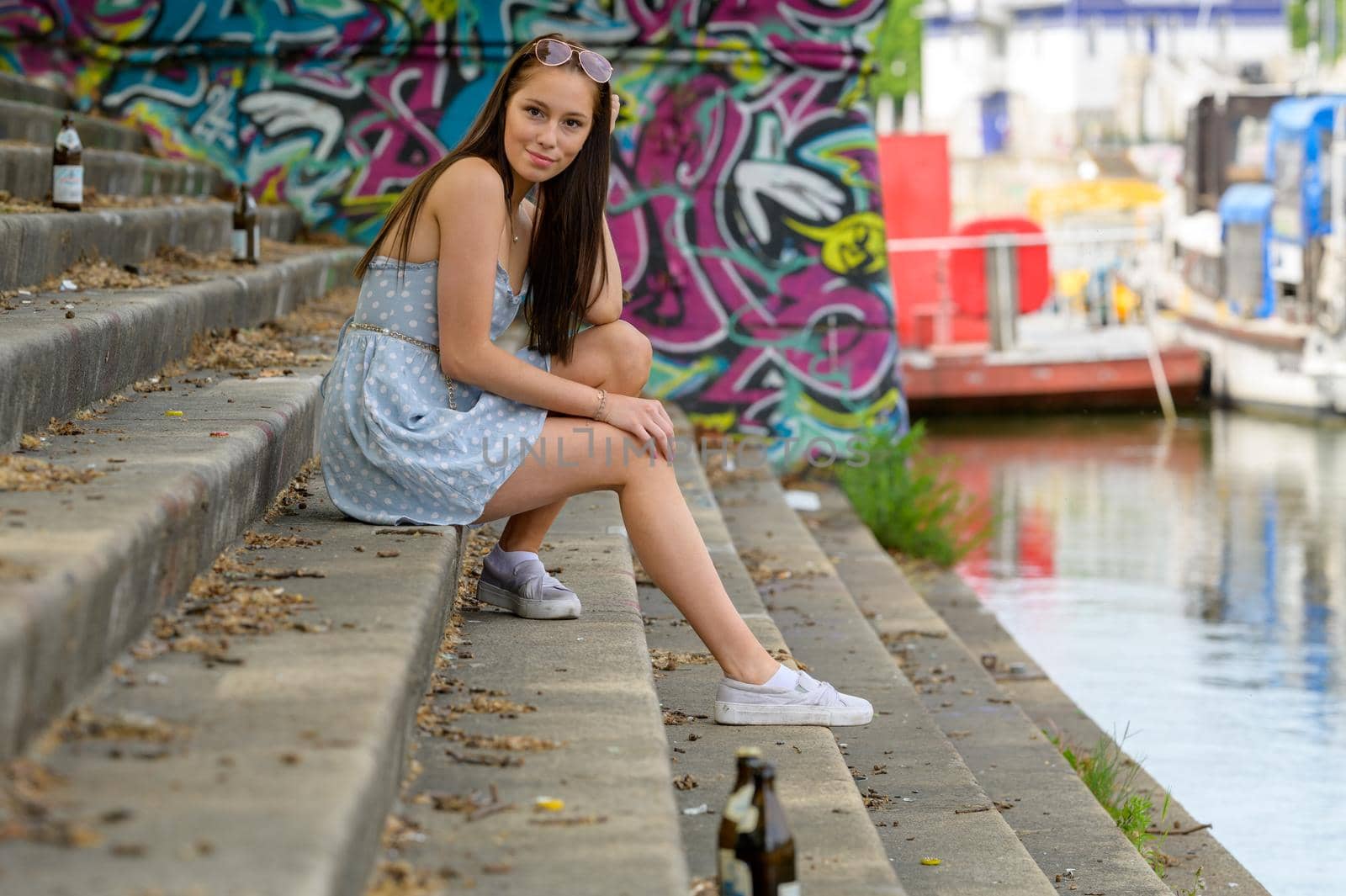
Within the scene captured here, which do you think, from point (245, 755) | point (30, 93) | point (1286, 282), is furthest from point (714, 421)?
point (1286, 282)

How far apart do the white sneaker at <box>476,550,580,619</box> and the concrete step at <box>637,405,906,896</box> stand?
0.34 meters

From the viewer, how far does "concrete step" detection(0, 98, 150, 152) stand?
21.3ft

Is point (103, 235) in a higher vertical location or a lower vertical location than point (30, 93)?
lower

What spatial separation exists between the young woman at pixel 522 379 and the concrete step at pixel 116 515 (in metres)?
0.32

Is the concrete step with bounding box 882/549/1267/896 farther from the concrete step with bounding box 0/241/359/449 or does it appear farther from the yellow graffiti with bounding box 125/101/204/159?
the yellow graffiti with bounding box 125/101/204/159

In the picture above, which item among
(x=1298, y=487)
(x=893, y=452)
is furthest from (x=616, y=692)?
(x=1298, y=487)

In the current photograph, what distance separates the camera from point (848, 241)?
9.63 m

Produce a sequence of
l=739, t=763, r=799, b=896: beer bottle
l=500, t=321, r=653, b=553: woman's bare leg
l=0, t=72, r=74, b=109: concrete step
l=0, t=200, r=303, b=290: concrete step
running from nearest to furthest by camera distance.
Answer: l=739, t=763, r=799, b=896: beer bottle
l=500, t=321, r=653, b=553: woman's bare leg
l=0, t=200, r=303, b=290: concrete step
l=0, t=72, r=74, b=109: concrete step

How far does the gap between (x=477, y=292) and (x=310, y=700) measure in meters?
1.33

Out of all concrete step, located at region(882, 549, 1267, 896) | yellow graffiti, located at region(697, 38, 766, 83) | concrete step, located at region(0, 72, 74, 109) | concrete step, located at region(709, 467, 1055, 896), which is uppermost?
yellow graffiti, located at region(697, 38, 766, 83)

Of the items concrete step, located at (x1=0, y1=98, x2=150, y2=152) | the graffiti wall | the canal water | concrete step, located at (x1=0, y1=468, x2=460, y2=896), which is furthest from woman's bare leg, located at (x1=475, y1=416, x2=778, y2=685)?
the graffiti wall

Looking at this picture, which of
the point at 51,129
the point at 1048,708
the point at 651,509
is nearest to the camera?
the point at 651,509

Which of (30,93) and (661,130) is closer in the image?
(30,93)

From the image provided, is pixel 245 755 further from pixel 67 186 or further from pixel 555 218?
pixel 67 186
